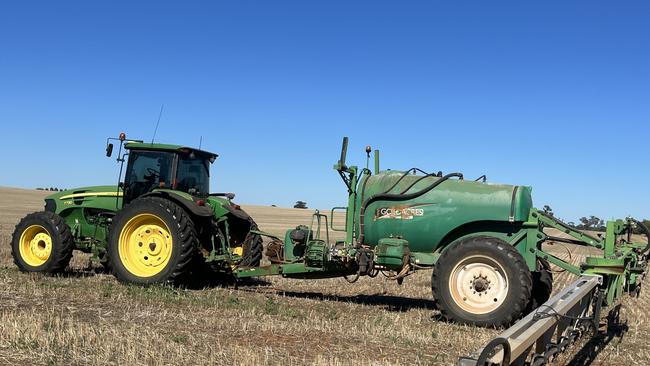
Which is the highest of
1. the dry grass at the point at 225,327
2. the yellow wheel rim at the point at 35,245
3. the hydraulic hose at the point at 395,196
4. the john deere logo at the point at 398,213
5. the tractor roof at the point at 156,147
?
the tractor roof at the point at 156,147

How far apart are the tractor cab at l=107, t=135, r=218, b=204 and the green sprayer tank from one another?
119 inches

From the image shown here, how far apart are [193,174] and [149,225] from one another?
1251 mm

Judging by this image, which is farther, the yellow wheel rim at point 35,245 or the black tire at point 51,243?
the yellow wheel rim at point 35,245

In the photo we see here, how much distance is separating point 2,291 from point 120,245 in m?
1.73

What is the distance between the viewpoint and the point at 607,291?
20.5 feet

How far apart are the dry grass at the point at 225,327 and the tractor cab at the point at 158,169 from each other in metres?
1.58

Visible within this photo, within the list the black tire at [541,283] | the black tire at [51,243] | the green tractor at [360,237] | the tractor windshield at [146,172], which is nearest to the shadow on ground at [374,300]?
the green tractor at [360,237]

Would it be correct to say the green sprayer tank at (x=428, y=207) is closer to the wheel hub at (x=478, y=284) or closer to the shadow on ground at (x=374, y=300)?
the wheel hub at (x=478, y=284)

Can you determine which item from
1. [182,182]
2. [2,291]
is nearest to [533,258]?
[182,182]

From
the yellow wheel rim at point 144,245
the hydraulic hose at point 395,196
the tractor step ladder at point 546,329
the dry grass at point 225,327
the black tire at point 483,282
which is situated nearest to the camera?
the tractor step ladder at point 546,329

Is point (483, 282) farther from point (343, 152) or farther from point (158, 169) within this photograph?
point (158, 169)

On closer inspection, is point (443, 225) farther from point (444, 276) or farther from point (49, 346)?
point (49, 346)

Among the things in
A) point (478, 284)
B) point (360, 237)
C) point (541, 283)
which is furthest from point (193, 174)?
point (541, 283)

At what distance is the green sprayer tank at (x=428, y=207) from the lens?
791 centimetres
